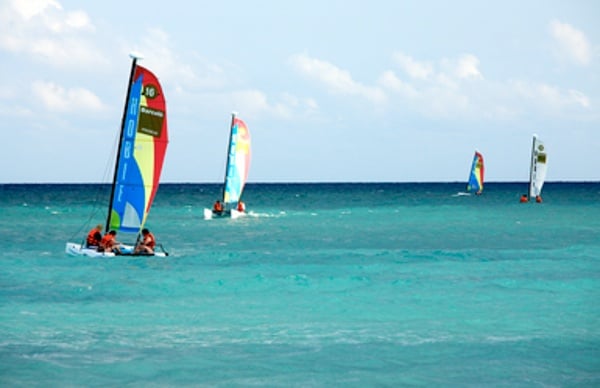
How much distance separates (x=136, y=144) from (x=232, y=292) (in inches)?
343

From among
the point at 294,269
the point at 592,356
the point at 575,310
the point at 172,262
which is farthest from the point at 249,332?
the point at 172,262

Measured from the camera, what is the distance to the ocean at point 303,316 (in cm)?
1677

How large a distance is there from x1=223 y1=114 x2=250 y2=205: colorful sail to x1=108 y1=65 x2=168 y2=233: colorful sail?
25.7 m

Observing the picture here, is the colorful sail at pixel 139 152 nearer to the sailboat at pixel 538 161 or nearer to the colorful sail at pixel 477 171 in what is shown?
the sailboat at pixel 538 161

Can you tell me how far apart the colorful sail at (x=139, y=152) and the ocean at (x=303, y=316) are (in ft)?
7.31

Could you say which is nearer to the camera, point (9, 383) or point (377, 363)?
point (9, 383)

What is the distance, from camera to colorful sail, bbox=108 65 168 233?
33.1 m

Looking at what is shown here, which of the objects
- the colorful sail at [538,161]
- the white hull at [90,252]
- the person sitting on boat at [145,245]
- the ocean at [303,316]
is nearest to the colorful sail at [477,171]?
the colorful sail at [538,161]

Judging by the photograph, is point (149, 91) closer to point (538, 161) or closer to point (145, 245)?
point (145, 245)

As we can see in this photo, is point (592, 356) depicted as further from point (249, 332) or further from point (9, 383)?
point (9, 383)

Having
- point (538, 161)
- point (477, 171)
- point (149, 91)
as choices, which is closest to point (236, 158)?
point (149, 91)

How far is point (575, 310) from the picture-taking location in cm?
2414

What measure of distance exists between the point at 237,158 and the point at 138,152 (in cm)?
2826

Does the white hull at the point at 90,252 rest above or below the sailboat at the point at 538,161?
below
